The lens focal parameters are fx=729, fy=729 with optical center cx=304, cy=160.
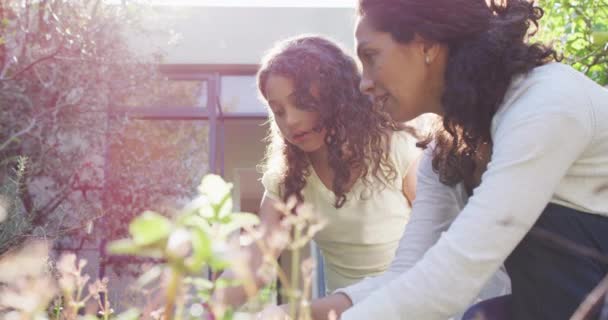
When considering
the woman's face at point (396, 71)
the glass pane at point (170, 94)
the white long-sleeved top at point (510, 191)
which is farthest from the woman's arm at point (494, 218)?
the glass pane at point (170, 94)

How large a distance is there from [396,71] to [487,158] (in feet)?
1.10

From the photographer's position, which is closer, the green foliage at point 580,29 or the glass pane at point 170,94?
the green foliage at point 580,29

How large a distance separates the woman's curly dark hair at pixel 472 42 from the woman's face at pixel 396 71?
0.02 metres

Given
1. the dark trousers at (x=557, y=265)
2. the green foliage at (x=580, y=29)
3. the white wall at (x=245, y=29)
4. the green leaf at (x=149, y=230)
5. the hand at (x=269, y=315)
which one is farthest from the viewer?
the white wall at (x=245, y=29)

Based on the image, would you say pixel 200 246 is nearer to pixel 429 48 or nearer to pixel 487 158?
pixel 429 48

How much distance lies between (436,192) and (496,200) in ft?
2.28

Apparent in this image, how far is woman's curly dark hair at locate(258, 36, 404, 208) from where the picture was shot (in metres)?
2.46

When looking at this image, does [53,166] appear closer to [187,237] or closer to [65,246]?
[65,246]

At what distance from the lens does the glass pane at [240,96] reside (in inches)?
294

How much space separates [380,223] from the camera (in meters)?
2.54

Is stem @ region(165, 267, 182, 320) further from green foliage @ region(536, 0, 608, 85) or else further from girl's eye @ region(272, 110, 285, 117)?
green foliage @ region(536, 0, 608, 85)

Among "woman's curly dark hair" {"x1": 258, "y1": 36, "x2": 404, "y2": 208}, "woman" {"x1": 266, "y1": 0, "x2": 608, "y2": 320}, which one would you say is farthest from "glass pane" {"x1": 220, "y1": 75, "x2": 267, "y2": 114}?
"woman" {"x1": 266, "y1": 0, "x2": 608, "y2": 320}

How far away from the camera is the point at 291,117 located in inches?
92.7

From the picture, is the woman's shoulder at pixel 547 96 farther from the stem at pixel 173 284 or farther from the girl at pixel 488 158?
the stem at pixel 173 284
